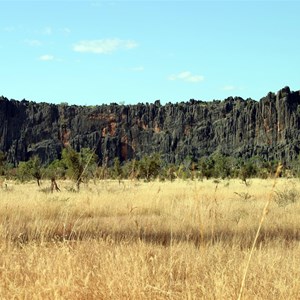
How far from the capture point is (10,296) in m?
2.90

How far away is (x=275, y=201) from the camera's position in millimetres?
10773

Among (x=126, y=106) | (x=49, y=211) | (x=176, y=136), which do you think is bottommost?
(x=49, y=211)

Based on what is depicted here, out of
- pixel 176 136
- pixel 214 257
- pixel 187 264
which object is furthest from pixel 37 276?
pixel 176 136

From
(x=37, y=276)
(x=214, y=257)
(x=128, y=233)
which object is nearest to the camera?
(x=37, y=276)

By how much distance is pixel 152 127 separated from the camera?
134 meters

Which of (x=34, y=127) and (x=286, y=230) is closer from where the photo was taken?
(x=286, y=230)

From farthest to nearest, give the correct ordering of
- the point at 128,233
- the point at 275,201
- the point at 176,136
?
the point at 176,136 → the point at 275,201 → the point at 128,233

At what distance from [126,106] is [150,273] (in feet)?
451

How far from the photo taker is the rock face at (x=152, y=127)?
11725 centimetres

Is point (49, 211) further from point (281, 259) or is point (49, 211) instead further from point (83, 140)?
point (83, 140)

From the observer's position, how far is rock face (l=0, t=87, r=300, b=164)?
117 m

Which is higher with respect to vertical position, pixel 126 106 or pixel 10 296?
pixel 126 106

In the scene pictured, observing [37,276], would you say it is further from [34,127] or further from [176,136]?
[34,127]

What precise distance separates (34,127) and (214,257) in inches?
5176
